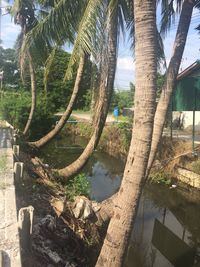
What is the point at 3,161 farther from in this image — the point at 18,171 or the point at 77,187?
the point at 77,187

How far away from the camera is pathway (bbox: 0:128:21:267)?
4.60 meters

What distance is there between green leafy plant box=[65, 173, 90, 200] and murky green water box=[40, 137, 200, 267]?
1.67m

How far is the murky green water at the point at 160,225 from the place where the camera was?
362 inches

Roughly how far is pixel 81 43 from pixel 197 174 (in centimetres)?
758

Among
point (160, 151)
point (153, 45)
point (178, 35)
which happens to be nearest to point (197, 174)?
point (160, 151)

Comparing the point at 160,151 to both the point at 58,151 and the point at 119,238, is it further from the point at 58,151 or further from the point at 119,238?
the point at 119,238

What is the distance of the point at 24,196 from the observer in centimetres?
841

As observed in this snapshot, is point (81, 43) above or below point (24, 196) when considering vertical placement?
above

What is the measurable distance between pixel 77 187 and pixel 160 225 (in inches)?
105

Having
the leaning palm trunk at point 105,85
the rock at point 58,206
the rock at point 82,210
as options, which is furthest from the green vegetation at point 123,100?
the rock at point 82,210

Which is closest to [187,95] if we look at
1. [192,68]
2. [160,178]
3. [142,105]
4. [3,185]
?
[160,178]

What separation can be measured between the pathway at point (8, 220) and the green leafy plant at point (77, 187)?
5.79 feet

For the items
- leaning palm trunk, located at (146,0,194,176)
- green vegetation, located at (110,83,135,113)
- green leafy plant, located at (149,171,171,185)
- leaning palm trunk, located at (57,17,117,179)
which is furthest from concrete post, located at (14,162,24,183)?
green vegetation, located at (110,83,135,113)

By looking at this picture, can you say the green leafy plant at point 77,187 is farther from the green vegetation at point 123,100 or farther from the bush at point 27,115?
the green vegetation at point 123,100
